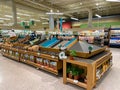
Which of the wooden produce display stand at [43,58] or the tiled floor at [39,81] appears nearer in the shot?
the tiled floor at [39,81]

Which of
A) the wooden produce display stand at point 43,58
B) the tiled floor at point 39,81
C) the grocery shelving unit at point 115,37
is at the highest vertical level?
the grocery shelving unit at point 115,37

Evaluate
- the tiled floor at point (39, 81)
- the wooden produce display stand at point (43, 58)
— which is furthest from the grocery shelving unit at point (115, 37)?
the wooden produce display stand at point (43, 58)

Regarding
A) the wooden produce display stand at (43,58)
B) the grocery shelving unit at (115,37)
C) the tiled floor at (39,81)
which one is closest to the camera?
the tiled floor at (39,81)

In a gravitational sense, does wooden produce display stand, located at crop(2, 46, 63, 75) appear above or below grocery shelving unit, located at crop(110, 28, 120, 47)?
below

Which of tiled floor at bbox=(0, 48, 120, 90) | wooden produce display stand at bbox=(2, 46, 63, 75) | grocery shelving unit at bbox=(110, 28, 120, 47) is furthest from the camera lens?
grocery shelving unit at bbox=(110, 28, 120, 47)

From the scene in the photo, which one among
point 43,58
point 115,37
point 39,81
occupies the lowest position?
point 39,81

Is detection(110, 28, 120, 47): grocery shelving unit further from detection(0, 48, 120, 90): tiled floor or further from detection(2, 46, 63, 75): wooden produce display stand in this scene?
detection(2, 46, 63, 75): wooden produce display stand

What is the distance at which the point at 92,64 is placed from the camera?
7.34ft

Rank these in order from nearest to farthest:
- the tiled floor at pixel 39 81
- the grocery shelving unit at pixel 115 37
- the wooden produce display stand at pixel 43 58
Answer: the tiled floor at pixel 39 81, the wooden produce display stand at pixel 43 58, the grocery shelving unit at pixel 115 37

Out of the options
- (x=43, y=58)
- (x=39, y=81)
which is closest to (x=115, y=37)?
(x=43, y=58)

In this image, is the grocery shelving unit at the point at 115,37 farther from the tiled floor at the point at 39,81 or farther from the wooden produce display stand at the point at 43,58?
the wooden produce display stand at the point at 43,58

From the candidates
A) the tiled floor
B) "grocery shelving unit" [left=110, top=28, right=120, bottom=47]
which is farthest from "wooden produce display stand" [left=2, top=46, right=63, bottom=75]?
"grocery shelving unit" [left=110, top=28, right=120, bottom=47]

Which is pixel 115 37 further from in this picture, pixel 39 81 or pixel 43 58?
pixel 39 81

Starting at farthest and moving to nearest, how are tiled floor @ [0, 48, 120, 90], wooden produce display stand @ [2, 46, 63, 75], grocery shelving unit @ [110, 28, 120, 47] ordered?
1. grocery shelving unit @ [110, 28, 120, 47]
2. wooden produce display stand @ [2, 46, 63, 75]
3. tiled floor @ [0, 48, 120, 90]
